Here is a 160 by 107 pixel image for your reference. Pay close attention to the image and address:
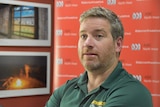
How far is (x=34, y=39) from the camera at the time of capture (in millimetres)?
3115

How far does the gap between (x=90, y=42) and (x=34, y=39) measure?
1834 millimetres

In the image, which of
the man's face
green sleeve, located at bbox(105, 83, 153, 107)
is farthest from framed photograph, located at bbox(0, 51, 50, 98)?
A: green sleeve, located at bbox(105, 83, 153, 107)

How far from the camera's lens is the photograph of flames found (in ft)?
9.70

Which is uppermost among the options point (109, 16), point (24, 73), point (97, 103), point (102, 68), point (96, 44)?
point (109, 16)

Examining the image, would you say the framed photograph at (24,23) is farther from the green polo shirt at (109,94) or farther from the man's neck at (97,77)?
the man's neck at (97,77)

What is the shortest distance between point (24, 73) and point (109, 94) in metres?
A: 1.90

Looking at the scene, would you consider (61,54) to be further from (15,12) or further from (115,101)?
(115,101)

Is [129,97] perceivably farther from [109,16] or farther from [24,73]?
[24,73]

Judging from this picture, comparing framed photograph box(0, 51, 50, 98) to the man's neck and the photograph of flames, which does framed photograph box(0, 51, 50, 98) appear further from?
the man's neck

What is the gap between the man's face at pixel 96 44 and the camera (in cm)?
137

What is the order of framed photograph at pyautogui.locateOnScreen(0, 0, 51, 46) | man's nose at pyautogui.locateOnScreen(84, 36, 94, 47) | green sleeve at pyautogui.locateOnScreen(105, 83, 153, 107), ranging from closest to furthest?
green sleeve at pyautogui.locateOnScreen(105, 83, 153, 107) → man's nose at pyautogui.locateOnScreen(84, 36, 94, 47) → framed photograph at pyautogui.locateOnScreen(0, 0, 51, 46)

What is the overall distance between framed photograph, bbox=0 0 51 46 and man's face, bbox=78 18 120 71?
1727mm

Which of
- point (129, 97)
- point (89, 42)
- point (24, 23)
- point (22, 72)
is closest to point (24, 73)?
point (22, 72)

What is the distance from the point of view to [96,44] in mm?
1365
